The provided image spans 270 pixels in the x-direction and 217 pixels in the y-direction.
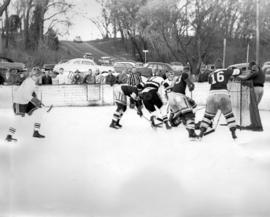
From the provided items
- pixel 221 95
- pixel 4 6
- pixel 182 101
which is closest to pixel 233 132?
pixel 221 95

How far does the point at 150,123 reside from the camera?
6684mm

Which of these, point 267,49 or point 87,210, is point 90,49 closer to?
point 267,49

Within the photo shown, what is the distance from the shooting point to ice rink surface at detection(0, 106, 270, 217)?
3.76 meters

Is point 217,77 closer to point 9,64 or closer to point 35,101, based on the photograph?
point 35,101

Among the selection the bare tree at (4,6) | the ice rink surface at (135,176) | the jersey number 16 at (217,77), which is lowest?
the ice rink surface at (135,176)

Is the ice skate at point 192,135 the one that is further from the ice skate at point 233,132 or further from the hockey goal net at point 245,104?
the hockey goal net at point 245,104

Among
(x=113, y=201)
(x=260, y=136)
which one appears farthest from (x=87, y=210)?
(x=260, y=136)

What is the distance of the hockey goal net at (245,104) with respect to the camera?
595cm

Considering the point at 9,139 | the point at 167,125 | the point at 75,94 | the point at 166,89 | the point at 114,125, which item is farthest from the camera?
the point at 75,94

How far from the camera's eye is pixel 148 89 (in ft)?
21.4

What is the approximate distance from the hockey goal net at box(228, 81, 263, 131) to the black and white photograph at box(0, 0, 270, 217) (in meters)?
0.02

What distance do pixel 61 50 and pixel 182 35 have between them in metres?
2.96

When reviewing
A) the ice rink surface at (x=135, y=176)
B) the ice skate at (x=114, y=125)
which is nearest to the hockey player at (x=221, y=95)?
the ice rink surface at (x=135, y=176)

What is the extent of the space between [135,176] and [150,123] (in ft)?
8.03
